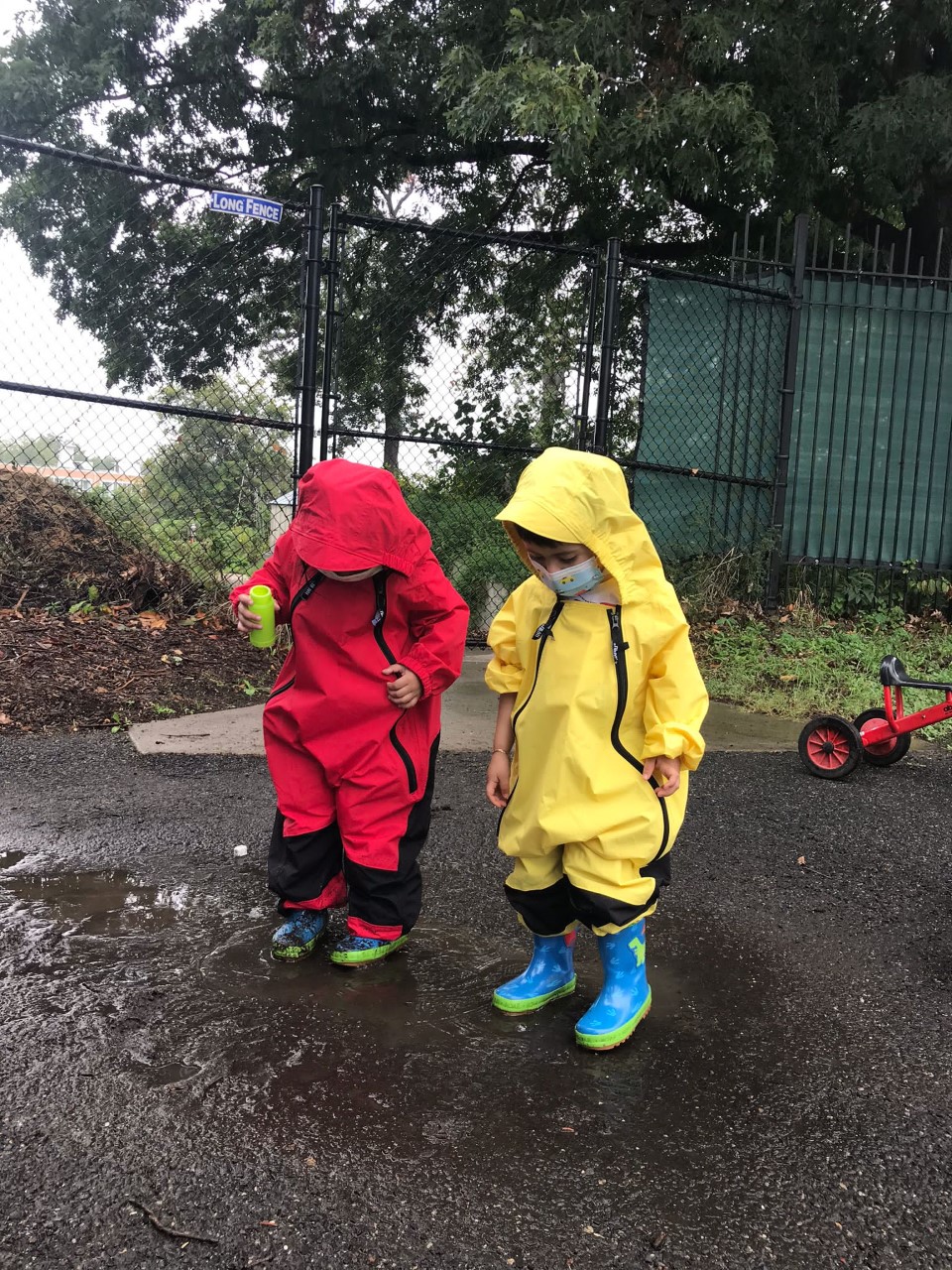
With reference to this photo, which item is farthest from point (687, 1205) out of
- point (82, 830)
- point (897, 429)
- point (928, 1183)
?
point (897, 429)

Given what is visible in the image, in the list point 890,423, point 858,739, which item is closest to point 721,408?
point 890,423

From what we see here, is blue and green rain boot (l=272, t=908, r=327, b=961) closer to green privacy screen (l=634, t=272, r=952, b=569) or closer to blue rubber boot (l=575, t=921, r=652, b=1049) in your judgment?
blue rubber boot (l=575, t=921, r=652, b=1049)

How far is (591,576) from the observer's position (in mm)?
2293

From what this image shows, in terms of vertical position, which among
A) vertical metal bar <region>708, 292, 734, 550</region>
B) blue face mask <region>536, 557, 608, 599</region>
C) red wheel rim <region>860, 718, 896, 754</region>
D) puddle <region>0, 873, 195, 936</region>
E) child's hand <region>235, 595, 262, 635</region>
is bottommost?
puddle <region>0, 873, 195, 936</region>

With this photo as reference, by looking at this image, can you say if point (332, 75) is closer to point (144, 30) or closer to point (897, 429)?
point (144, 30)

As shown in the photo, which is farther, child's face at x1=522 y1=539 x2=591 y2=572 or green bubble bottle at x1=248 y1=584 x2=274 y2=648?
green bubble bottle at x1=248 y1=584 x2=274 y2=648

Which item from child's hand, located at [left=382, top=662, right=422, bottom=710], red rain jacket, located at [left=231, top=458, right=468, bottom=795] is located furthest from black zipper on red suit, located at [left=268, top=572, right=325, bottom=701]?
child's hand, located at [left=382, top=662, right=422, bottom=710]

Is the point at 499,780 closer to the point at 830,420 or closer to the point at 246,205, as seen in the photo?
the point at 246,205

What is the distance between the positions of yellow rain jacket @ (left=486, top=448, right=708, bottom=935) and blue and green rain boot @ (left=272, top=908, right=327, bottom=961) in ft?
2.30

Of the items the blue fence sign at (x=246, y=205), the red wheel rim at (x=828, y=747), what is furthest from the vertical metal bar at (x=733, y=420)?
the blue fence sign at (x=246, y=205)

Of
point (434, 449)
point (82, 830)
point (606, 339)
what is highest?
point (606, 339)

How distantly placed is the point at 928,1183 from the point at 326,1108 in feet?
3.76

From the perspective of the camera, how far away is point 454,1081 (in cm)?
210

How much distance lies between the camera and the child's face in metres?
2.27
